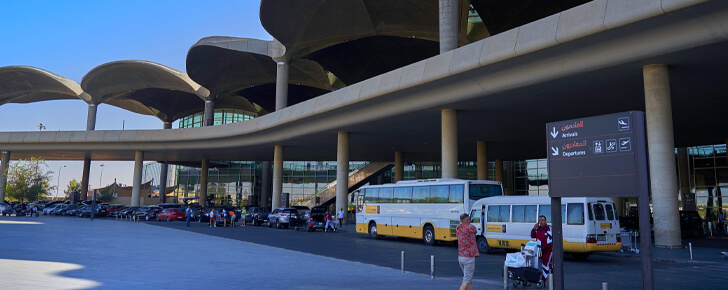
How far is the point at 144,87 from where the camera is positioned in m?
62.2

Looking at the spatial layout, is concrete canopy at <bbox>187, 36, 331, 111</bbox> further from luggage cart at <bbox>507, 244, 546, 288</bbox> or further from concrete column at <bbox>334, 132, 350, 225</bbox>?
luggage cart at <bbox>507, 244, 546, 288</bbox>

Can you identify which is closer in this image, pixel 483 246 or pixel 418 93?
pixel 483 246

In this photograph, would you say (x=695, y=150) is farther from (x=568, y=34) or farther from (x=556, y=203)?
(x=556, y=203)

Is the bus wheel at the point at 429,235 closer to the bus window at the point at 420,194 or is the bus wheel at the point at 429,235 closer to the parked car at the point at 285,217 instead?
the bus window at the point at 420,194

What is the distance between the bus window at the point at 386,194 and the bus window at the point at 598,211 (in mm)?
10936

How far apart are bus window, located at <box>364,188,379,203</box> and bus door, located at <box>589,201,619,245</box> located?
12.3 m

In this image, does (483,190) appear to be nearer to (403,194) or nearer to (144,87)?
(403,194)

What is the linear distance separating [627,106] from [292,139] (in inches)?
974

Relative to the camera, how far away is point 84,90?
61500 millimetres

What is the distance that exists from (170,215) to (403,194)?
27025 mm

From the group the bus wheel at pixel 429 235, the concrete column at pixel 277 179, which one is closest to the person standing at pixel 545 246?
the bus wheel at pixel 429 235

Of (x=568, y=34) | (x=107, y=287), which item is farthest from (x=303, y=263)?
(x=568, y=34)

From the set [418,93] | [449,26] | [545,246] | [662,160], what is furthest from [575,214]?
[449,26]

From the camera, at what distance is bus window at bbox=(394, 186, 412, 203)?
24844mm
